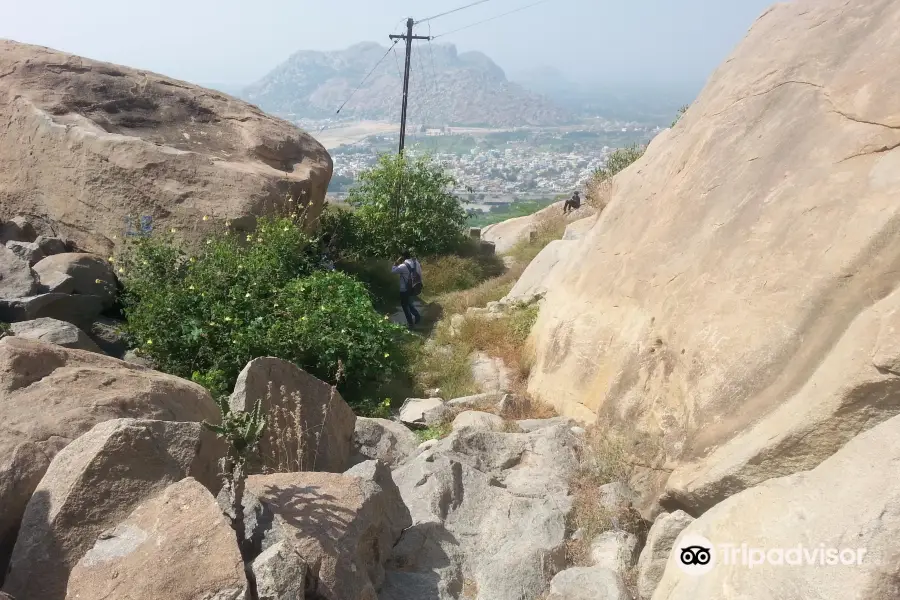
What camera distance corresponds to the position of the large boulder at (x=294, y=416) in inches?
182

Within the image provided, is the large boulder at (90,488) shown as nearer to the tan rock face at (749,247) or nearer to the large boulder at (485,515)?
the large boulder at (485,515)

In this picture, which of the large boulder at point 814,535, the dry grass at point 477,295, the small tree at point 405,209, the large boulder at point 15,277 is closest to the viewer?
the large boulder at point 814,535

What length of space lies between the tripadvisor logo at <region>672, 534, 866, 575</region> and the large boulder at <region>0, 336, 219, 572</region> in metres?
2.95

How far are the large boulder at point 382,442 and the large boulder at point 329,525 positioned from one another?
4.97ft

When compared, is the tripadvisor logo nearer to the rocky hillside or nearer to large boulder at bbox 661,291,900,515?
the rocky hillside

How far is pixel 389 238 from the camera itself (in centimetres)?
1220

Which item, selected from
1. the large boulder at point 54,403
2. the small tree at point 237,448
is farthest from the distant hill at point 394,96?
the small tree at point 237,448

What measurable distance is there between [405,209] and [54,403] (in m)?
9.06

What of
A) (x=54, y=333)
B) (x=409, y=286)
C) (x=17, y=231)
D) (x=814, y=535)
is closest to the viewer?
(x=814, y=535)

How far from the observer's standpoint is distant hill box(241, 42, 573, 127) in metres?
62.4

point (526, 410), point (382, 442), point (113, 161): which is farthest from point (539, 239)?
point (382, 442)

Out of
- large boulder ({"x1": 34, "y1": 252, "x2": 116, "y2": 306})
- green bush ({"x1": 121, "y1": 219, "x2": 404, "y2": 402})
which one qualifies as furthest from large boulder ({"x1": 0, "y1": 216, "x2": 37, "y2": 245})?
green bush ({"x1": 121, "y1": 219, "x2": 404, "y2": 402})

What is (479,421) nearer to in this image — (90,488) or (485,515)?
(485,515)

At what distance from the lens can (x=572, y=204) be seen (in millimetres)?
16688
